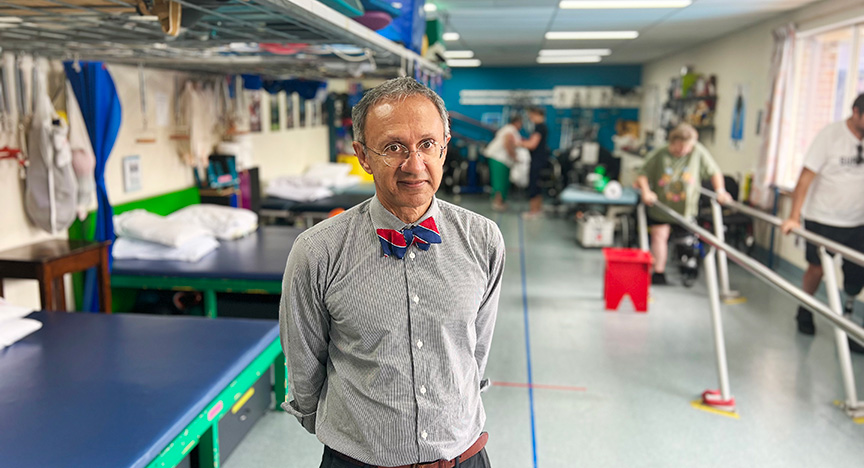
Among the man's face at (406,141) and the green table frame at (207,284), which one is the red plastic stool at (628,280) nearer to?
the green table frame at (207,284)

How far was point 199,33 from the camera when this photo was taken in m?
2.80

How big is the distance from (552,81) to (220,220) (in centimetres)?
1164

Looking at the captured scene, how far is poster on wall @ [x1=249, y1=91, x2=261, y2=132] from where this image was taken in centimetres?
720

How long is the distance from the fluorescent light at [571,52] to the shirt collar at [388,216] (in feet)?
34.1

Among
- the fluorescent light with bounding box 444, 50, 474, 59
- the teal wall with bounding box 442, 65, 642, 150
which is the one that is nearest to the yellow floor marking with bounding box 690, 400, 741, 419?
the fluorescent light with bounding box 444, 50, 474, 59

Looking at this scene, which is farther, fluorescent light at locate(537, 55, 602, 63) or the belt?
fluorescent light at locate(537, 55, 602, 63)

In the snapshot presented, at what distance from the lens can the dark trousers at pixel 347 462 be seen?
1437 mm

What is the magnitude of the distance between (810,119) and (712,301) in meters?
4.13

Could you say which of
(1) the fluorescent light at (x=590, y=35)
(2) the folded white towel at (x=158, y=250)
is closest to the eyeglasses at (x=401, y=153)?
(2) the folded white towel at (x=158, y=250)

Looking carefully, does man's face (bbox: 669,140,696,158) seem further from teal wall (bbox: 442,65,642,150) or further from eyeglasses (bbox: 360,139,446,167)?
teal wall (bbox: 442,65,642,150)

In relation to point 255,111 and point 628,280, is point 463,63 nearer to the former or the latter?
point 255,111

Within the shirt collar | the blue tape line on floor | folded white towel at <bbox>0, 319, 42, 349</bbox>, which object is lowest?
the blue tape line on floor

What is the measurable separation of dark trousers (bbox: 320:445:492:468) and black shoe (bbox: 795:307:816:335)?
4.00 m

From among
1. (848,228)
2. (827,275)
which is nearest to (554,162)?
(848,228)
